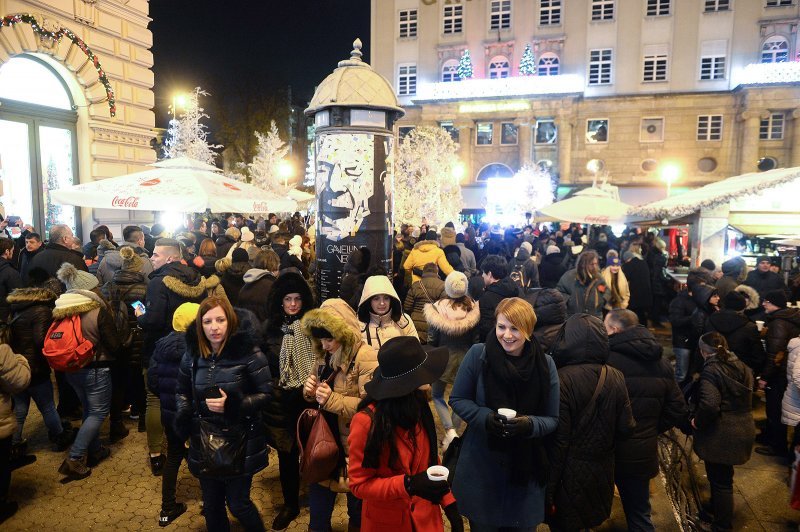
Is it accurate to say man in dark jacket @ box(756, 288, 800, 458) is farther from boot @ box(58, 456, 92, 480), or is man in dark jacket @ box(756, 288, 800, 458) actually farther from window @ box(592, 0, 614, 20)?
window @ box(592, 0, 614, 20)

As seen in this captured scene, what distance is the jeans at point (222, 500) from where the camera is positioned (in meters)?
3.59

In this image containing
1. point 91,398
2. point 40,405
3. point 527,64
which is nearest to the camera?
point 91,398

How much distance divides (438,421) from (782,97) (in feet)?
120

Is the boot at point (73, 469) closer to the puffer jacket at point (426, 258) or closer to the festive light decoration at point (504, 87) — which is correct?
the puffer jacket at point (426, 258)

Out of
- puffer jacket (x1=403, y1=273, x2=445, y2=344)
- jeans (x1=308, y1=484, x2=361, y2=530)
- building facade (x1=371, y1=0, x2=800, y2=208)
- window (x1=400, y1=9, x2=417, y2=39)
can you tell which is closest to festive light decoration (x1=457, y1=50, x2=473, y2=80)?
building facade (x1=371, y1=0, x2=800, y2=208)

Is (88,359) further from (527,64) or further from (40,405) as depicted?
(527,64)

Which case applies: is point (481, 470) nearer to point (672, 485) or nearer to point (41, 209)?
point (672, 485)

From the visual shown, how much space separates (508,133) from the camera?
1492 inches

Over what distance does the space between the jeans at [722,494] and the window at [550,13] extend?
38.7 meters

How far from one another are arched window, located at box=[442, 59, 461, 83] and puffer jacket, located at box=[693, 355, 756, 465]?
37.6 m

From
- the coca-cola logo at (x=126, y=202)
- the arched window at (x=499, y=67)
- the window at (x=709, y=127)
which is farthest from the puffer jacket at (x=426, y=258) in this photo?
the window at (x=709, y=127)

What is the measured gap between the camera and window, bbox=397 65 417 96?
131 feet

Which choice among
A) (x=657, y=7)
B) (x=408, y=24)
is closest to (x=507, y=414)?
(x=657, y=7)

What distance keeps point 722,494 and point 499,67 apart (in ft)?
125
